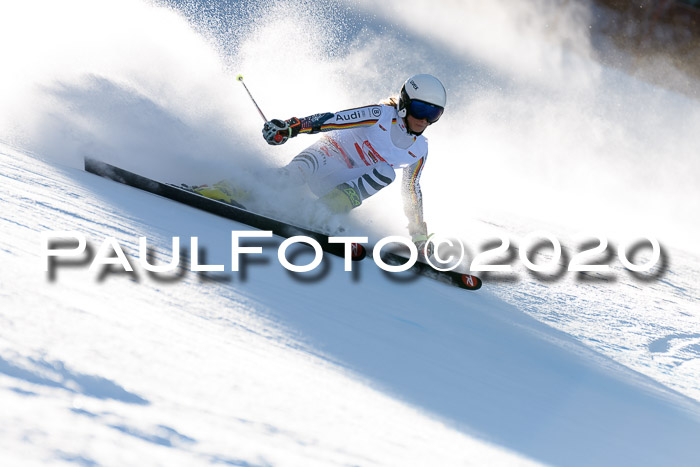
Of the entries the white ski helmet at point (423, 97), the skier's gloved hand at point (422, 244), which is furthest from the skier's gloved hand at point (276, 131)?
the skier's gloved hand at point (422, 244)

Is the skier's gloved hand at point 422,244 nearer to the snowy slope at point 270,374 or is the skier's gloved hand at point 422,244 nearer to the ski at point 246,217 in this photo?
the ski at point 246,217

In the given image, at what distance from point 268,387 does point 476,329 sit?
1.66 metres

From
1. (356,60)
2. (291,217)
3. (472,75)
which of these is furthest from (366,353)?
(472,75)

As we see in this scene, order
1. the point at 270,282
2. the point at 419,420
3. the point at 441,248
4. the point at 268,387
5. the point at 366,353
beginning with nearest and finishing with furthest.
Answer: the point at 268,387
the point at 419,420
the point at 366,353
the point at 270,282
the point at 441,248

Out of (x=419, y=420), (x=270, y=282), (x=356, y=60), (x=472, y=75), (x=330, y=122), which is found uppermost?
(x=472, y=75)

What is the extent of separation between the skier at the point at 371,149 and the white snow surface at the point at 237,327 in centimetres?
46

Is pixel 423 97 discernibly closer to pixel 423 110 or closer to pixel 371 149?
pixel 423 110

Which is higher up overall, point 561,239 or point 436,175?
point 436,175

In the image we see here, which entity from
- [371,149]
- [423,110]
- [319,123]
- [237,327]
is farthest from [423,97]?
[237,327]

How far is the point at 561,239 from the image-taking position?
8.42 metres

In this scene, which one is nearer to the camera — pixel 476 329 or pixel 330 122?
pixel 476 329

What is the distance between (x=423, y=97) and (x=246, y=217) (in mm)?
1385

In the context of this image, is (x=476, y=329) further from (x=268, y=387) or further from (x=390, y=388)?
(x=268, y=387)

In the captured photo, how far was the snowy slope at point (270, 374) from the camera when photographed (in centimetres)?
116
